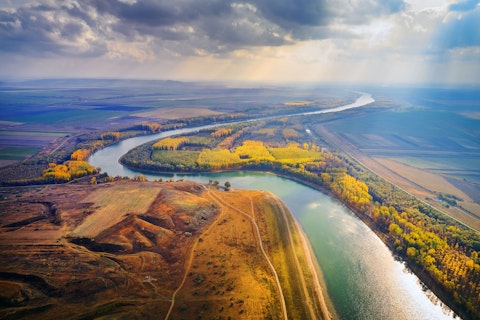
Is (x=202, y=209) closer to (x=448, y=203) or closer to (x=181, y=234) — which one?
(x=181, y=234)

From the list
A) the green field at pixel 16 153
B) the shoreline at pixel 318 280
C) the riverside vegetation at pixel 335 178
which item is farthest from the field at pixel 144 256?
the green field at pixel 16 153

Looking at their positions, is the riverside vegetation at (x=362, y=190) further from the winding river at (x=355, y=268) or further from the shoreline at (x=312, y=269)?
the shoreline at (x=312, y=269)

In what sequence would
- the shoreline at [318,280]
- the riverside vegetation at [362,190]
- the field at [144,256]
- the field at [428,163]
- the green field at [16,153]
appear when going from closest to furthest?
the field at [144,256] → the shoreline at [318,280] → the riverside vegetation at [362,190] → the field at [428,163] → the green field at [16,153]

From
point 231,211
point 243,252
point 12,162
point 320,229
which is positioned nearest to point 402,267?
point 320,229

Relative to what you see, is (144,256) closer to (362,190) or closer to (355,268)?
(355,268)

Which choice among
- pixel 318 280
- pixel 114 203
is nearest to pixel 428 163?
pixel 318 280

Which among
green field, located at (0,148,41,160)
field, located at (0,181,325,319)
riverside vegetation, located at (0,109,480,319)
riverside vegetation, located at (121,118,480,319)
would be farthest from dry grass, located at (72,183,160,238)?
green field, located at (0,148,41,160)

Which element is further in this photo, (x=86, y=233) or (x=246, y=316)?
(x=86, y=233)
